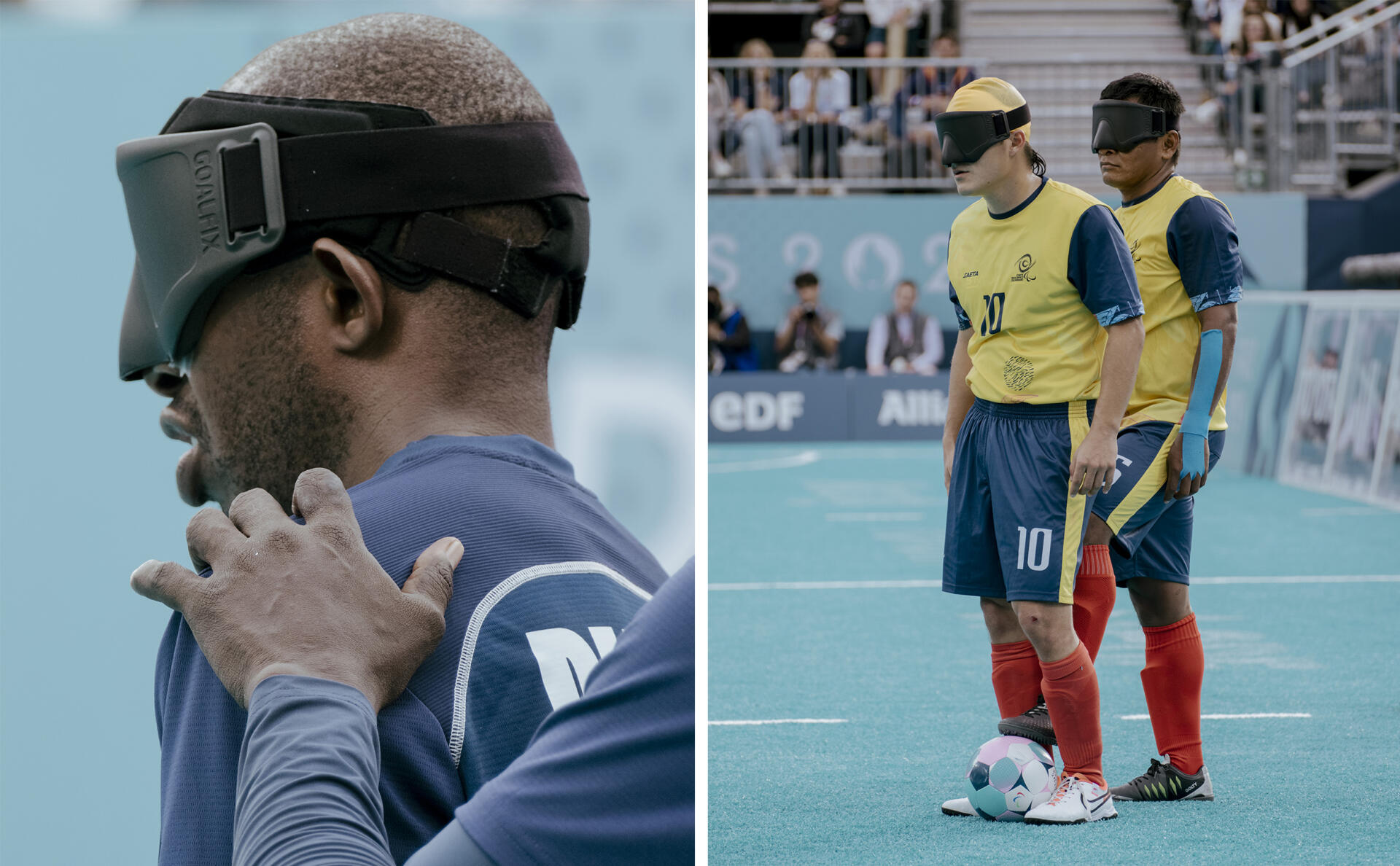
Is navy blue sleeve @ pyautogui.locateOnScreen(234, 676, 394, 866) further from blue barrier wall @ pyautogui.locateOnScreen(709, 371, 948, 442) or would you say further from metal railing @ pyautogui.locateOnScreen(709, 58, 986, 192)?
metal railing @ pyautogui.locateOnScreen(709, 58, 986, 192)

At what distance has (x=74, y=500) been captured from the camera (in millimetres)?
1469

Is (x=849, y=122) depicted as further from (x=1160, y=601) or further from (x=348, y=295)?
(x=348, y=295)

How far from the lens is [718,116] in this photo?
15430 mm

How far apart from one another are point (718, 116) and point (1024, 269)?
12006mm

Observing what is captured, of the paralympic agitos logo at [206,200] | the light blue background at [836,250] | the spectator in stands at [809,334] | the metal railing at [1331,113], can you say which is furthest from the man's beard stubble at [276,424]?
the metal railing at [1331,113]

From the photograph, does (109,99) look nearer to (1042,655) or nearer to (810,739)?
(1042,655)

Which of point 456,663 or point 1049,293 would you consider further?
point 1049,293

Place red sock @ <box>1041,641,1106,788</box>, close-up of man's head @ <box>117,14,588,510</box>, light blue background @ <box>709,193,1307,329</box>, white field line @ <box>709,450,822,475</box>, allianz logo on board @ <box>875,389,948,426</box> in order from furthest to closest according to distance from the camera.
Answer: light blue background @ <box>709,193,1307,329</box> < allianz logo on board @ <box>875,389,948,426</box> < white field line @ <box>709,450,822,475</box> < red sock @ <box>1041,641,1106,788</box> < close-up of man's head @ <box>117,14,588,510</box>

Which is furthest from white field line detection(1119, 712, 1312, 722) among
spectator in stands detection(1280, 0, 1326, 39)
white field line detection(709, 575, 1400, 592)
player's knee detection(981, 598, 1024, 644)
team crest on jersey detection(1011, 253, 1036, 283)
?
spectator in stands detection(1280, 0, 1326, 39)

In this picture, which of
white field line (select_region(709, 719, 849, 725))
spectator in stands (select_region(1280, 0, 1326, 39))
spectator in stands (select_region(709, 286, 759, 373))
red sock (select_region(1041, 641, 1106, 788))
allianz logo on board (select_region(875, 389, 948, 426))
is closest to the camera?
red sock (select_region(1041, 641, 1106, 788))

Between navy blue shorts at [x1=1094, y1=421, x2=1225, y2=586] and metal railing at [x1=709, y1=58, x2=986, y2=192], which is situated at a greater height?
metal railing at [x1=709, y1=58, x2=986, y2=192]

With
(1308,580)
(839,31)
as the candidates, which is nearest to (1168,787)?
(1308,580)

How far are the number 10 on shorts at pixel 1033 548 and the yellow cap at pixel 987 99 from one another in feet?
3.19

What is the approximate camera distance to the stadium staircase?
1620cm
